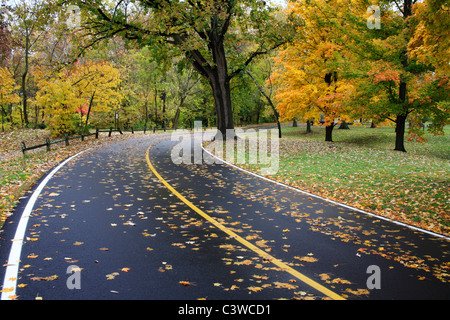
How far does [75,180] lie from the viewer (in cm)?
1155

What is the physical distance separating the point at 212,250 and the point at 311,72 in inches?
896

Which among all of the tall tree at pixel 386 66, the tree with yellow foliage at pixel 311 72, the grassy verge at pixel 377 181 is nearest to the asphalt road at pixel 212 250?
the grassy verge at pixel 377 181

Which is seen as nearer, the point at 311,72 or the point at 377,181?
the point at 377,181

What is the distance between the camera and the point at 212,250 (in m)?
5.86

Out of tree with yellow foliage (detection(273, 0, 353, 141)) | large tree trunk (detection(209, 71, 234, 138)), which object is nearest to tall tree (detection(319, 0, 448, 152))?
tree with yellow foliage (detection(273, 0, 353, 141))

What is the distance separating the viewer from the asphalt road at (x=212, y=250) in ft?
14.8

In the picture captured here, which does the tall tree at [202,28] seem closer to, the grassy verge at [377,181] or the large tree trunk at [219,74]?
the large tree trunk at [219,74]

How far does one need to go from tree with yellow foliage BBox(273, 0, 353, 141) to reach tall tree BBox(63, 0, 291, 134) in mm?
2433

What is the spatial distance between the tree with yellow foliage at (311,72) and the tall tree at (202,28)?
7.98 ft

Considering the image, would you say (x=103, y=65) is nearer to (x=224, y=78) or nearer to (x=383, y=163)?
(x=224, y=78)

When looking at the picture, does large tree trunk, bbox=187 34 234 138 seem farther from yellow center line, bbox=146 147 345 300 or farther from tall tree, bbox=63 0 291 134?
yellow center line, bbox=146 147 345 300

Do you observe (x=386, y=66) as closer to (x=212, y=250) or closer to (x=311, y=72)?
(x=311, y=72)

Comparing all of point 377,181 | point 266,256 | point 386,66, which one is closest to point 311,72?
point 386,66

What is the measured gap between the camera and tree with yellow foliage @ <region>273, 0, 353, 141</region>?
23.3 metres
